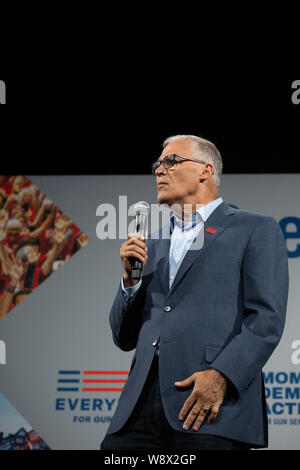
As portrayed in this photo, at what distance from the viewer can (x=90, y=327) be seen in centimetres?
402

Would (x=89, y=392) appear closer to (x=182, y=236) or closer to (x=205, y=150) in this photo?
(x=182, y=236)

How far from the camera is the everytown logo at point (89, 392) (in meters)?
3.84

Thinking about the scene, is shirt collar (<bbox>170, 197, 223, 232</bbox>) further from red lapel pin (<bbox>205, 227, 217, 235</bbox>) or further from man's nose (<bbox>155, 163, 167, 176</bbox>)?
man's nose (<bbox>155, 163, 167, 176</bbox>)

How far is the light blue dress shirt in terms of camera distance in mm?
1795

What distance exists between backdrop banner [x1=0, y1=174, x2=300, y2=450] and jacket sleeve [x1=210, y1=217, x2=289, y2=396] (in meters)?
2.21

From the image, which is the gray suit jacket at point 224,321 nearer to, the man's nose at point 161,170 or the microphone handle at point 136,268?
the microphone handle at point 136,268

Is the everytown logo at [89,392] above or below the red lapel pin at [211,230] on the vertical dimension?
below

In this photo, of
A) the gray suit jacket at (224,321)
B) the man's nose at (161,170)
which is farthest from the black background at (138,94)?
the gray suit jacket at (224,321)

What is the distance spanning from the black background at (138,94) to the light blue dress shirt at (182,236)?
5.55 ft

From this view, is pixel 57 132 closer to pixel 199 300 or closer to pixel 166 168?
pixel 166 168

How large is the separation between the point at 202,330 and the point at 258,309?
0.19 metres

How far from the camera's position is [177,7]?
2.97 meters

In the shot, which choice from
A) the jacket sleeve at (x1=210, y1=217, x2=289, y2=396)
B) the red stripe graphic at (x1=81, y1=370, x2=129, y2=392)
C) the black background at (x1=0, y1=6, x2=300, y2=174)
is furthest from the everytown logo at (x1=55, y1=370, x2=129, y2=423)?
the jacket sleeve at (x1=210, y1=217, x2=289, y2=396)
